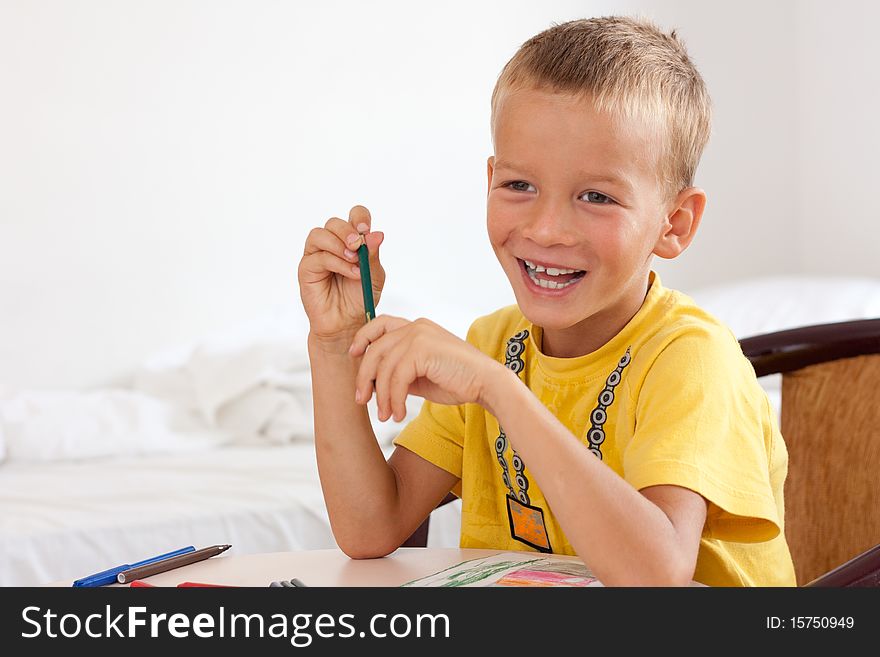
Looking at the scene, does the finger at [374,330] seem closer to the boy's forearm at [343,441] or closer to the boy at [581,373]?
the boy at [581,373]

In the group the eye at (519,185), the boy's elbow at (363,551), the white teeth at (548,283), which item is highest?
the eye at (519,185)

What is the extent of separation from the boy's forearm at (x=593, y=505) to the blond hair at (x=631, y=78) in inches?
11.1

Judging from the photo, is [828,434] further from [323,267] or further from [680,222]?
[323,267]

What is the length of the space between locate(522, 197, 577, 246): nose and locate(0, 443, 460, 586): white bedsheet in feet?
2.99

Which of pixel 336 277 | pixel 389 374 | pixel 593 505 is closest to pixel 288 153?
pixel 336 277

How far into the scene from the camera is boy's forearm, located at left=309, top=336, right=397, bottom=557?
0.97m

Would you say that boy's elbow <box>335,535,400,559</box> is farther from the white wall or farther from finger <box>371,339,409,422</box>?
the white wall

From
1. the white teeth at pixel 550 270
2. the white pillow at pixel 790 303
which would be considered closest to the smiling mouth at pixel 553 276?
the white teeth at pixel 550 270

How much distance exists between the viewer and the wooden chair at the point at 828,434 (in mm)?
1155

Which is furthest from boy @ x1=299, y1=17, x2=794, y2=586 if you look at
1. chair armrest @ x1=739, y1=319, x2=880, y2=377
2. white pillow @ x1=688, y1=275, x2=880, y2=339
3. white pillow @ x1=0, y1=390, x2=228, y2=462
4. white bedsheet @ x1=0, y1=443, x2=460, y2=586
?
white pillow @ x1=688, y1=275, x2=880, y2=339

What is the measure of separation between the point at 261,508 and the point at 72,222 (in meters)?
1.10

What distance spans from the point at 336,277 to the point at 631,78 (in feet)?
1.08
